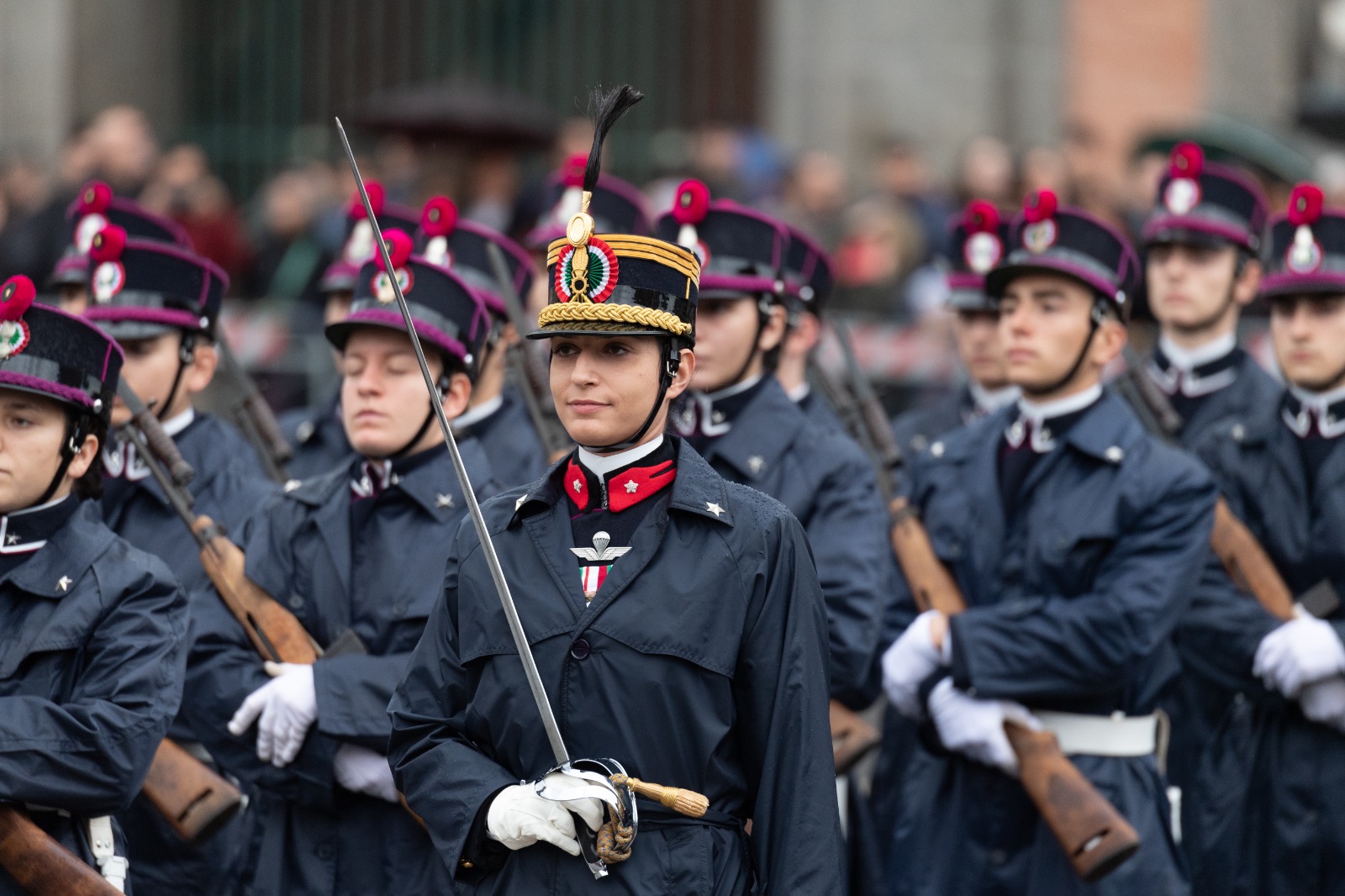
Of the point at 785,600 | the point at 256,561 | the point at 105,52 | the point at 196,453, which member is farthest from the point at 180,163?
the point at 785,600

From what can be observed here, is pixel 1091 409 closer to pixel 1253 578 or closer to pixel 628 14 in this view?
pixel 1253 578

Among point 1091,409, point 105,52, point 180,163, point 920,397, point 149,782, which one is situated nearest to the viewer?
point 149,782

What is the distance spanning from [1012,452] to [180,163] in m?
8.70

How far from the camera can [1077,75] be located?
18719 millimetres

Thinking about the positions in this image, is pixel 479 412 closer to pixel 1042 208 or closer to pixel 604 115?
pixel 1042 208

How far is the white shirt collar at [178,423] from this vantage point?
740cm

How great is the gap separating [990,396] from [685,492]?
14.6ft

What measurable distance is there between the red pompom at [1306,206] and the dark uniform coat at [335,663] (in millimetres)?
3022

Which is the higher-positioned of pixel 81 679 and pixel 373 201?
pixel 373 201

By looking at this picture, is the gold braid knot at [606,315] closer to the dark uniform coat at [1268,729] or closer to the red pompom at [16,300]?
the red pompom at [16,300]

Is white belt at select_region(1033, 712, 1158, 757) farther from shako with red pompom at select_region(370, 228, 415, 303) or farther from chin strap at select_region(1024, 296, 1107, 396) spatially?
shako with red pompom at select_region(370, 228, 415, 303)

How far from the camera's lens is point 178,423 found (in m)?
7.43

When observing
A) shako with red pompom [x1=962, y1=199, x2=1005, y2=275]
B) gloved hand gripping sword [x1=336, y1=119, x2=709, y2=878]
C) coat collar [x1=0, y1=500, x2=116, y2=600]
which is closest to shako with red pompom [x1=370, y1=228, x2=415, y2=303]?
coat collar [x1=0, y1=500, x2=116, y2=600]

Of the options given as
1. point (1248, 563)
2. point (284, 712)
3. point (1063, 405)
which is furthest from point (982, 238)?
point (284, 712)
